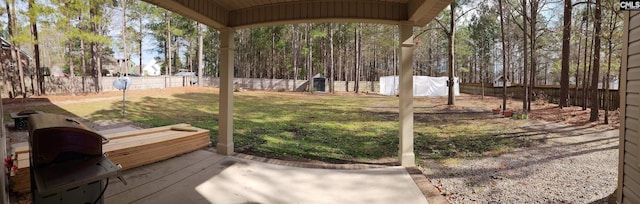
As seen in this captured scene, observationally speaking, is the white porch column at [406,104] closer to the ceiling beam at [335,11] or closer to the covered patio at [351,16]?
the covered patio at [351,16]

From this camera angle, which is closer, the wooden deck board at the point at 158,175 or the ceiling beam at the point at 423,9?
the wooden deck board at the point at 158,175

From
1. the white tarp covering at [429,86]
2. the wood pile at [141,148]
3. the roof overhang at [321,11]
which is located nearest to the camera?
the wood pile at [141,148]

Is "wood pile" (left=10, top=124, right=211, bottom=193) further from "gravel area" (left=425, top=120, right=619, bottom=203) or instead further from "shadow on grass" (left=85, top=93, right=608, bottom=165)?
"gravel area" (left=425, top=120, right=619, bottom=203)

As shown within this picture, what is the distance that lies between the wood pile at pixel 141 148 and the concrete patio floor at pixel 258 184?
0.54ft

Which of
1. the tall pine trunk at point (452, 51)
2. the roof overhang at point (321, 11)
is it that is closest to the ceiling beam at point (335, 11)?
the roof overhang at point (321, 11)

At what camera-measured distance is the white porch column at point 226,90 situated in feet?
16.4

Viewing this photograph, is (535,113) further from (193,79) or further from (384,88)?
(193,79)

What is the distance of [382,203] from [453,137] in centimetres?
533

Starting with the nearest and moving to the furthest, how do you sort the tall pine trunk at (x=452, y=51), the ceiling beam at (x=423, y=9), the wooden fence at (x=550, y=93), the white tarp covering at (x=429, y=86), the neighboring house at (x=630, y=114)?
the neighboring house at (x=630, y=114)
the ceiling beam at (x=423, y=9)
the wooden fence at (x=550, y=93)
the tall pine trunk at (x=452, y=51)
the white tarp covering at (x=429, y=86)

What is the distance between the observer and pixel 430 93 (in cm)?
2323

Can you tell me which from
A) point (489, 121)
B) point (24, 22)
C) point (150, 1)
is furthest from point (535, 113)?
point (24, 22)

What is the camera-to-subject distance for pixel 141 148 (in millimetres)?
4309

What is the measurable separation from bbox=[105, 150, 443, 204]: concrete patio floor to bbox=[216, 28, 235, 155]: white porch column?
1.56ft

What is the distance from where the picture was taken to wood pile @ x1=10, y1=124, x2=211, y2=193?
10.4 ft
